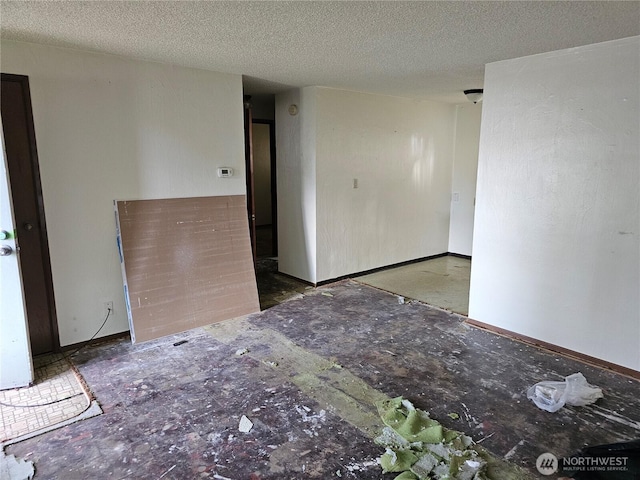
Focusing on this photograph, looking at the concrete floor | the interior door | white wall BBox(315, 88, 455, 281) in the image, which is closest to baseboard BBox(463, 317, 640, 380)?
the concrete floor

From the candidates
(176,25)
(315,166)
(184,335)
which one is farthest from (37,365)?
(315,166)

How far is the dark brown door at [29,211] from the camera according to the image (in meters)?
2.94

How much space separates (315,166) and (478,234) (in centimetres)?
200

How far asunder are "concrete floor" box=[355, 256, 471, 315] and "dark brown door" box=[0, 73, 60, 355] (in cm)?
342

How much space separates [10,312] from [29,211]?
0.80 metres

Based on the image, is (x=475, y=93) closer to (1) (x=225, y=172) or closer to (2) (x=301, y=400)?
(1) (x=225, y=172)

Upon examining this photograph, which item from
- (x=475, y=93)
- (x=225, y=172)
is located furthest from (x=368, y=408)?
(x=475, y=93)

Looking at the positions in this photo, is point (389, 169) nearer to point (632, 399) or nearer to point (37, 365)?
point (632, 399)

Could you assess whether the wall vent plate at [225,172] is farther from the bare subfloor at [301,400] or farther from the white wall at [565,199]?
the white wall at [565,199]

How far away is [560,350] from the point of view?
331 cm

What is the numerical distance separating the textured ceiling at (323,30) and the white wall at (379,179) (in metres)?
1.29

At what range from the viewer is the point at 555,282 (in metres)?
3.31

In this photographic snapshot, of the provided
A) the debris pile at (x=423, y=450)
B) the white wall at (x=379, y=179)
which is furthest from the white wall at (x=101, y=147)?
the debris pile at (x=423, y=450)

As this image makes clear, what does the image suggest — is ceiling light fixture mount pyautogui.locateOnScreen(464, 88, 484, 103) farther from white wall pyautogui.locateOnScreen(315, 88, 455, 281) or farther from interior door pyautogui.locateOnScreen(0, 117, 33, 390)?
interior door pyautogui.locateOnScreen(0, 117, 33, 390)
